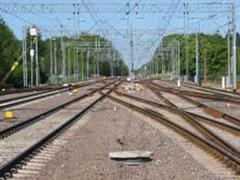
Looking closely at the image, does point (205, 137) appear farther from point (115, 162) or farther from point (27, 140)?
point (115, 162)

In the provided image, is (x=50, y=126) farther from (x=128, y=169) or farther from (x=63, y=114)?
(x=128, y=169)

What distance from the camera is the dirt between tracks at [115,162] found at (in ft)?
38.2

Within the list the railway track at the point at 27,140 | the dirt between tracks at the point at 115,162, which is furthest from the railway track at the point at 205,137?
the railway track at the point at 27,140

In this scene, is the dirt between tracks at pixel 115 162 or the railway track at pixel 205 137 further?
the railway track at pixel 205 137

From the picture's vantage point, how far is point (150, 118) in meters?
26.9

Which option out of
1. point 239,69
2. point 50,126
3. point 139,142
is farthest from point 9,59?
point 139,142

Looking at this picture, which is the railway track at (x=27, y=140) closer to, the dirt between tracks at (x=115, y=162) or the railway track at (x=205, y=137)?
the dirt between tracks at (x=115, y=162)

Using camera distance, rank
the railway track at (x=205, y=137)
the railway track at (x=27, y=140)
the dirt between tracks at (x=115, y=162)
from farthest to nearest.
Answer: the railway track at (x=205, y=137) → the railway track at (x=27, y=140) → the dirt between tracks at (x=115, y=162)

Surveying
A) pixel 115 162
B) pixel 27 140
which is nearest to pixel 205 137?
pixel 27 140

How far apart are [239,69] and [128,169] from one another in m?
103

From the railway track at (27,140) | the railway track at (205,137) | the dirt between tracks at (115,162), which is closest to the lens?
the dirt between tracks at (115,162)

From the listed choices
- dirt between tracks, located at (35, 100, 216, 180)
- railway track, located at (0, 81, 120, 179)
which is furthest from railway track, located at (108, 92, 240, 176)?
railway track, located at (0, 81, 120, 179)

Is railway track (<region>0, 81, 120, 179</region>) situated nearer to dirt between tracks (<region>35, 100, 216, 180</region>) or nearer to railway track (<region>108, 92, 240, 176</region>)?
dirt between tracks (<region>35, 100, 216, 180</region>)

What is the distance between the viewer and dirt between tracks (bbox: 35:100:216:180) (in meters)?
11.7
